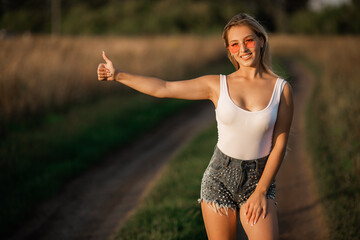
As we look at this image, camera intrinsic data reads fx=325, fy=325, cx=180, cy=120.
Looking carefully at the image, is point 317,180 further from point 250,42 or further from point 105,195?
point 250,42

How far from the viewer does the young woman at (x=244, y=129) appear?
6.49ft

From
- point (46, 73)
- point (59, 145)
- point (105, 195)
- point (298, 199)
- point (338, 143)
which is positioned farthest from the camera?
point (46, 73)

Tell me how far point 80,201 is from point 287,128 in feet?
11.2

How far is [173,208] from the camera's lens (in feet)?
12.9

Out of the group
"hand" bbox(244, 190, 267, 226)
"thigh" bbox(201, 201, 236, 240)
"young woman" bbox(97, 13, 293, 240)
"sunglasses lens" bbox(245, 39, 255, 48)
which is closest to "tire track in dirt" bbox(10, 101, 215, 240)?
"thigh" bbox(201, 201, 236, 240)

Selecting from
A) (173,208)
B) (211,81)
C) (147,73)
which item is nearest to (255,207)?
(211,81)

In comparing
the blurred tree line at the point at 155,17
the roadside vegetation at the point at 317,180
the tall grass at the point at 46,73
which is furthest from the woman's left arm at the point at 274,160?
the blurred tree line at the point at 155,17

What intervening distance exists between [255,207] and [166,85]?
3.14ft

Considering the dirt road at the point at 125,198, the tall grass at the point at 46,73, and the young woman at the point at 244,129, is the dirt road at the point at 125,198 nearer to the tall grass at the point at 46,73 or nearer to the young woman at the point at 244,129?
the young woman at the point at 244,129

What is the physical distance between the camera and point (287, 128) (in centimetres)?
206

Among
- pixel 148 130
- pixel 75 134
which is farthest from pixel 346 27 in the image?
pixel 75 134

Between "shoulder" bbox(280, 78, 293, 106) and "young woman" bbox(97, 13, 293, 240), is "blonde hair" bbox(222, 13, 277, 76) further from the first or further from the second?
"shoulder" bbox(280, 78, 293, 106)

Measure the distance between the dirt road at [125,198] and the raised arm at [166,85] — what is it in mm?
860

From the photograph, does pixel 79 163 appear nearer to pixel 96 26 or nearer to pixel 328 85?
pixel 328 85
